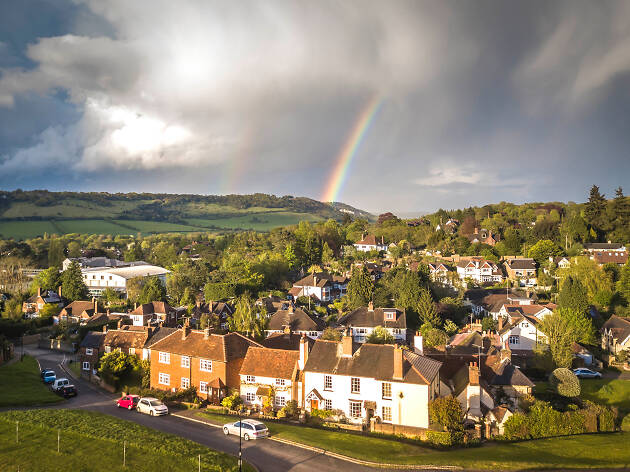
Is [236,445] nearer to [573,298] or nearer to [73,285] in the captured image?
[573,298]

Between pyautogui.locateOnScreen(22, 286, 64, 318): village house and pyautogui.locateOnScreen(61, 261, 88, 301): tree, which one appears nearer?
pyautogui.locateOnScreen(22, 286, 64, 318): village house

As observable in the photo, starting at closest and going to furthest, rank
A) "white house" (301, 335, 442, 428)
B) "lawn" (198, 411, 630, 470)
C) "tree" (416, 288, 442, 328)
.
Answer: "lawn" (198, 411, 630, 470) → "white house" (301, 335, 442, 428) → "tree" (416, 288, 442, 328)

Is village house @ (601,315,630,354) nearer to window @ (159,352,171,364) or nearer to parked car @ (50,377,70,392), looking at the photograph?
window @ (159,352,171,364)

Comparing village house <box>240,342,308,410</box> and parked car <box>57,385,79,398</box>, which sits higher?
village house <box>240,342,308,410</box>

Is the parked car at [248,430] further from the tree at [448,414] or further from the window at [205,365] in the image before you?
the tree at [448,414]

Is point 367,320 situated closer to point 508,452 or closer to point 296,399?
point 296,399

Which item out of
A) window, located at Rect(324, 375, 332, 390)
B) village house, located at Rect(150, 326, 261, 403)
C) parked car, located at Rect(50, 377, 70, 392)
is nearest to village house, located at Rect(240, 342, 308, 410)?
village house, located at Rect(150, 326, 261, 403)

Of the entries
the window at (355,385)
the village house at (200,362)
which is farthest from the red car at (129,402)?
the window at (355,385)
